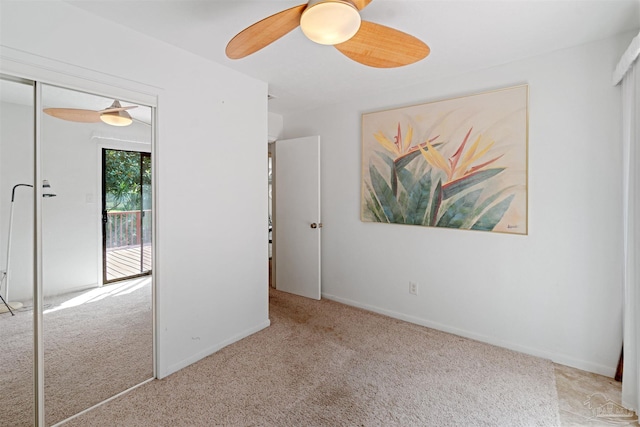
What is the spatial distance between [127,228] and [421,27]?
7.57ft

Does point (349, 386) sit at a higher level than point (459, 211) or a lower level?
lower

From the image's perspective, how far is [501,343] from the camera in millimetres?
2598

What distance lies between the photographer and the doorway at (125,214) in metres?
2.00

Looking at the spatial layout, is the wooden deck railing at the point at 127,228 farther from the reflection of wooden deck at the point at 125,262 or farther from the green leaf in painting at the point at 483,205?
the green leaf in painting at the point at 483,205

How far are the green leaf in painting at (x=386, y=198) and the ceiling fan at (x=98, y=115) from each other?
2202 millimetres

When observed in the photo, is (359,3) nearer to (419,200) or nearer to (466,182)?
(466,182)

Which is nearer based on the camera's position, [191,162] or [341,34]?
[341,34]

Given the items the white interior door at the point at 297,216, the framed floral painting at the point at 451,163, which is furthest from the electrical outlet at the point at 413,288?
the white interior door at the point at 297,216

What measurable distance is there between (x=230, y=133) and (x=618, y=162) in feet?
9.25

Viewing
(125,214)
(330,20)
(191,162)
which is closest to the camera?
(330,20)

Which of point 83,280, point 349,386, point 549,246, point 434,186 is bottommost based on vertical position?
point 349,386

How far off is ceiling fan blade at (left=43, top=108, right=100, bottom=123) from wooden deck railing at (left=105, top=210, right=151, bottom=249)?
58cm

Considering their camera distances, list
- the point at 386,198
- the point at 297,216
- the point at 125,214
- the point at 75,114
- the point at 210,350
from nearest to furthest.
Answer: the point at 75,114 < the point at 125,214 < the point at 210,350 < the point at 386,198 < the point at 297,216

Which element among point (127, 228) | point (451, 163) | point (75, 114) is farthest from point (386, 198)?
point (75, 114)
